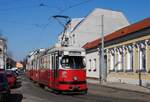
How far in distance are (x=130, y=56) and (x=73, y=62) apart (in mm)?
17655

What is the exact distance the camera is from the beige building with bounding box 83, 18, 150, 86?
3882 centimetres

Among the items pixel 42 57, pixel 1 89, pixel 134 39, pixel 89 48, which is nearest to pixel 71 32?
pixel 89 48

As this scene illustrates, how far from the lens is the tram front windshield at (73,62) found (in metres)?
26.5

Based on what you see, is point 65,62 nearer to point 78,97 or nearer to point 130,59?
point 78,97

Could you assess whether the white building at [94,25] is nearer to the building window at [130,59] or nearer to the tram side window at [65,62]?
the building window at [130,59]

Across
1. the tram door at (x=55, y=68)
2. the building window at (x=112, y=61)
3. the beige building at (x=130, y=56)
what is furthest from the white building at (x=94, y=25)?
the tram door at (x=55, y=68)

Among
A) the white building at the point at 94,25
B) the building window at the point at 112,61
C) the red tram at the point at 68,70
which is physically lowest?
the red tram at the point at 68,70

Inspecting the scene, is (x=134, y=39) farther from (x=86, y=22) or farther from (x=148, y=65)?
(x=86, y=22)

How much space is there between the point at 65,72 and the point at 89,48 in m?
34.7

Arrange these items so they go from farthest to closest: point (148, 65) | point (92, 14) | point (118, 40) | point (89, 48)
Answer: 1. point (92, 14)
2. point (89, 48)
3. point (118, 40)
4. point (148, 65)

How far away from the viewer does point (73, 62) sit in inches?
1047

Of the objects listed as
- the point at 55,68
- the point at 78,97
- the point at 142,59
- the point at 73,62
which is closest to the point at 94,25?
the point at 142,59

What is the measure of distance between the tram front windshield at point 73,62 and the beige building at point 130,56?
40.6 ft

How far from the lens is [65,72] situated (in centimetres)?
2616
